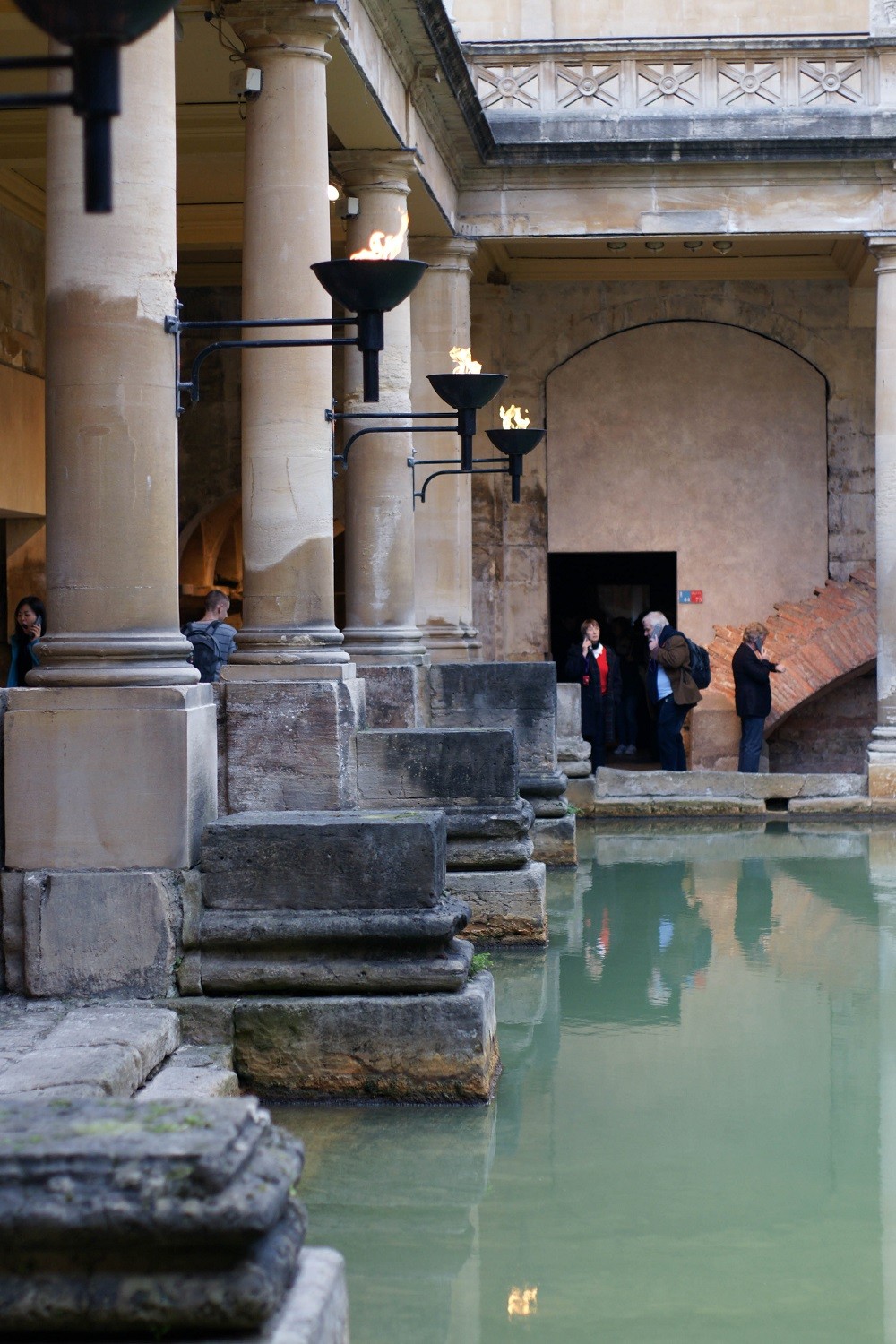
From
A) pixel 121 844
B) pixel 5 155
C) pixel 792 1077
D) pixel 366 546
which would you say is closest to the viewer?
pixel 121 844

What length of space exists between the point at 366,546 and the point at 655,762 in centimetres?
833

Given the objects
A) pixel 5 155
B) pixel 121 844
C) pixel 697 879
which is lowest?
pixel 697 879

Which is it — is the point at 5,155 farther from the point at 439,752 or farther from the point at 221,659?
the point at 439,752

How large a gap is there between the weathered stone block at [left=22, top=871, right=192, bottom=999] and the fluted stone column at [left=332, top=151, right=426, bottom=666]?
16.0ft

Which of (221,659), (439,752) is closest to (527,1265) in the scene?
(439,752)

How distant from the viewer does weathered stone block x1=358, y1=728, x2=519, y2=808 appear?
770 centimetres

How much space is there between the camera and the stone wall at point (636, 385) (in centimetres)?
1750

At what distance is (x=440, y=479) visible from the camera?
13188 millimetres

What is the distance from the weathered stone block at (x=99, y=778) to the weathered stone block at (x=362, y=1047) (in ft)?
1.98

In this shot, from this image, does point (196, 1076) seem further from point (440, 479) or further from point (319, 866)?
point (440, 479)

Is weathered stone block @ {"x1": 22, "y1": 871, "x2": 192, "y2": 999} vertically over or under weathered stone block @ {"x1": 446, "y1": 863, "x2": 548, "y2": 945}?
over

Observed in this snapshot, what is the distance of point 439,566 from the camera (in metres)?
13.0

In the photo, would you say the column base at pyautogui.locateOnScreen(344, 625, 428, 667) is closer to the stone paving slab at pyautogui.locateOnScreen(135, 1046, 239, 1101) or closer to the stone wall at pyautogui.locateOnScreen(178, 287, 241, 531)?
the stone paving slab at pyautogui.locateOnScreen(135, 1046, 239, 1101)

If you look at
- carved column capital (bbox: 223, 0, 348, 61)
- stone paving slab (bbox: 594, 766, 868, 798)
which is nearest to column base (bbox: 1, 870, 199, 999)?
carved column capital (bbox: 223, 0, 348, 61)
